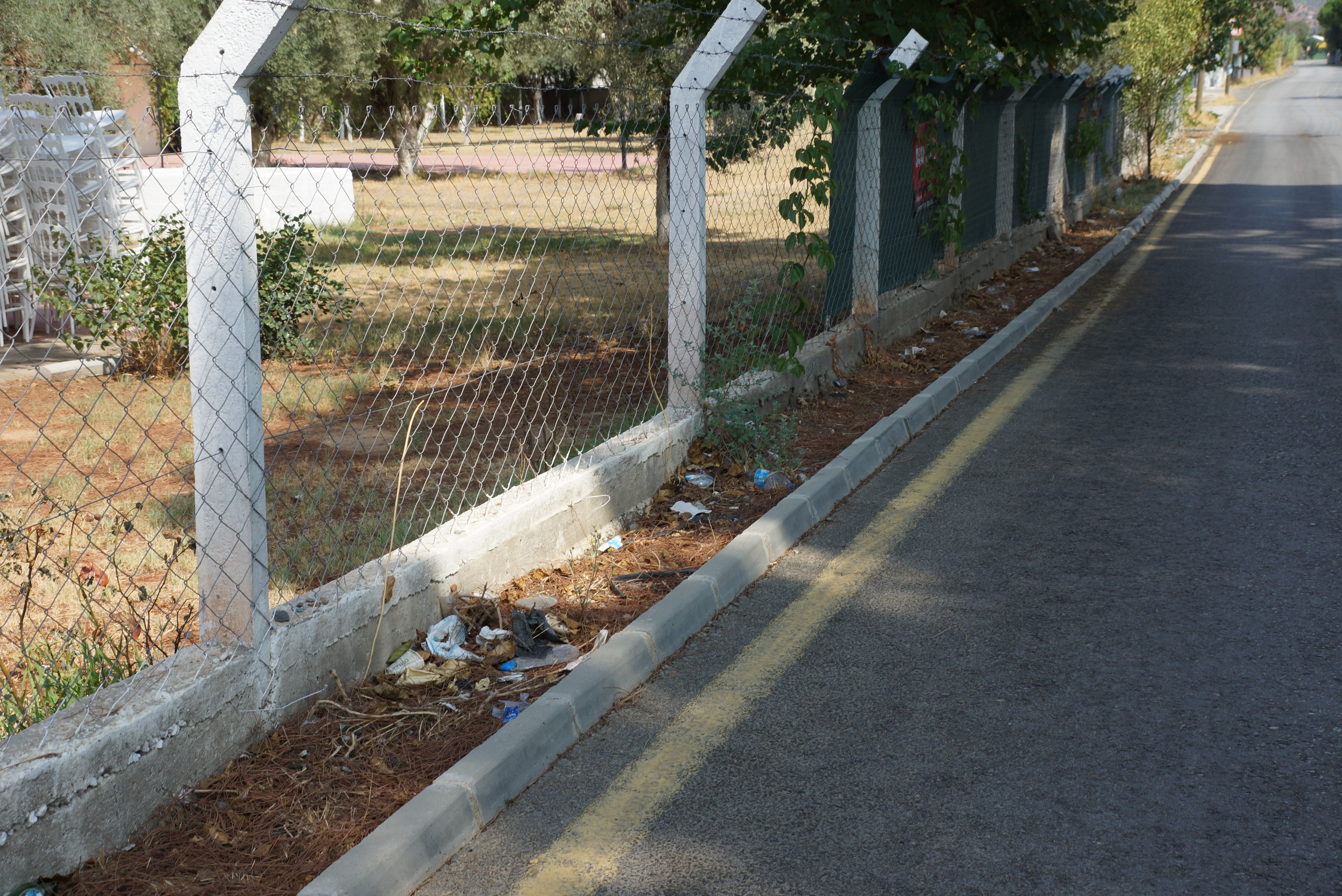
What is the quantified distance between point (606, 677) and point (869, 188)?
227 inches

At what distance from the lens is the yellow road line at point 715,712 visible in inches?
110

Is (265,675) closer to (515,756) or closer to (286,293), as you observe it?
(515,756)

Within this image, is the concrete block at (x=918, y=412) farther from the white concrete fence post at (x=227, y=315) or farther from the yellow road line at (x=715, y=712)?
the white concrete fence post at (x=227, y=315)

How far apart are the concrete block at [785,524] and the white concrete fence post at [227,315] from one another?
223 cm

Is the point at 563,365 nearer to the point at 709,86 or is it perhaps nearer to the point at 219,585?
the point at 709,86

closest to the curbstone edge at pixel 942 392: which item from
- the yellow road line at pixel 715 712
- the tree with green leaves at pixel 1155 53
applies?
the yellow road line at pixel 715 712

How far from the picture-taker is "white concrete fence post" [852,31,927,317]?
8328 millimetres

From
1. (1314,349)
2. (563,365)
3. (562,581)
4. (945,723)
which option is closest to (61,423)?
(563,365)

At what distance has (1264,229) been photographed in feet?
56.4

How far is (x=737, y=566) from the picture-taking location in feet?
14.8

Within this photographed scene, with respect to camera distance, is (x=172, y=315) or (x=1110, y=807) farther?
(x=172, y=315)

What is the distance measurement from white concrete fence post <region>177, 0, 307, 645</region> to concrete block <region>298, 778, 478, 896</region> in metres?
0.72

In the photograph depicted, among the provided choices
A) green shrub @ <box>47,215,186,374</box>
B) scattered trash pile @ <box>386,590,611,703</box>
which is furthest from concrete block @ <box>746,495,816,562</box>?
A: green shrub @ <box>47,215,186,374</box>

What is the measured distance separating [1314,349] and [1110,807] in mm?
7247
